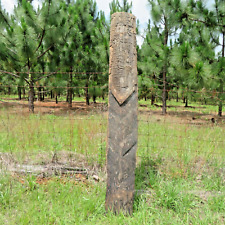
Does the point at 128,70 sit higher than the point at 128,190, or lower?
higher

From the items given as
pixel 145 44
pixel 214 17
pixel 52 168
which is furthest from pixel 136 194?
pixel 145 44

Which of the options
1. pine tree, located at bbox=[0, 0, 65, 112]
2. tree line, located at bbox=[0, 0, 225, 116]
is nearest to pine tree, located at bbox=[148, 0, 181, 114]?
tree line, located at bbox=[0, 0, 225, 116]

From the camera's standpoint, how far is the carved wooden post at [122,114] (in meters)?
1.76

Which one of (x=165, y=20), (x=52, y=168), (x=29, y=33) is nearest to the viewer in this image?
(x=52, y=168)

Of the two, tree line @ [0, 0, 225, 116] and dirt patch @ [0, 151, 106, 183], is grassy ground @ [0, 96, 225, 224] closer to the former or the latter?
dirt patch @ [0, 151, 106, 183]

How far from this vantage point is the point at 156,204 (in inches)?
77.6

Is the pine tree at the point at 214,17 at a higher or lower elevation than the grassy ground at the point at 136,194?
higher

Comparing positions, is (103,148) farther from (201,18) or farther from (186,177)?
(201,18)

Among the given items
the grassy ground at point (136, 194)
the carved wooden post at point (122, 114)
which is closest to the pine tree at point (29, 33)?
the grassy ground at point (136, 194)

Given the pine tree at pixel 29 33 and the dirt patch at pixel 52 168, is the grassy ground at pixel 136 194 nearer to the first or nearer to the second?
the dirt patch at pixel 52 168

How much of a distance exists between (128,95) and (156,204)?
3.91ft

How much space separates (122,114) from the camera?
1766mm

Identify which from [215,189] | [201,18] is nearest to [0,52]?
[201,18]

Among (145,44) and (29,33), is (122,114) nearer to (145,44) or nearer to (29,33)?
(29,33)
